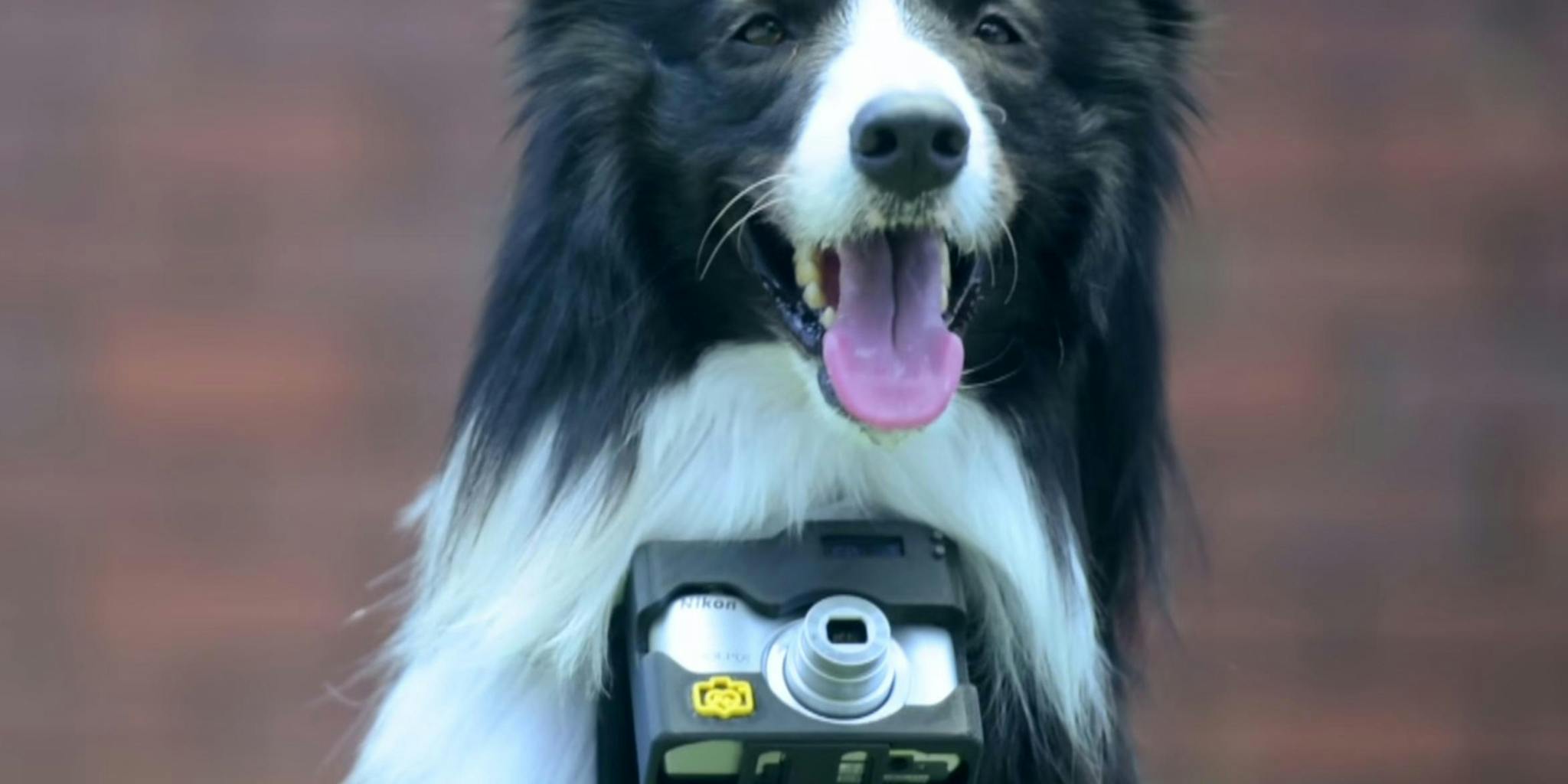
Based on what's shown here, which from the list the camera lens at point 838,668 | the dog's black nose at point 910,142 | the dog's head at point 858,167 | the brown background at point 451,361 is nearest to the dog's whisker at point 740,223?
the dog's head at point 858,167

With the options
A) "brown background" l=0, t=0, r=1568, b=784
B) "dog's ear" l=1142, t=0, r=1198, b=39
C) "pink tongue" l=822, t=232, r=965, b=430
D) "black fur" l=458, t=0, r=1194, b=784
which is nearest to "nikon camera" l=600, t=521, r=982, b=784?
"pink tongue" l=822, t=232, r=965, b=430

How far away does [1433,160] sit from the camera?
542 centimetres

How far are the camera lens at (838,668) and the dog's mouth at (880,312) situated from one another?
0.30m

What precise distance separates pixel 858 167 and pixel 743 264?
22cm

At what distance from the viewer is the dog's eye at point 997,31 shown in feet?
9.38

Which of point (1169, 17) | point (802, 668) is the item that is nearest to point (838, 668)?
point (802, 668)

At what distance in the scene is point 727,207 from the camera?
2764 millimetres

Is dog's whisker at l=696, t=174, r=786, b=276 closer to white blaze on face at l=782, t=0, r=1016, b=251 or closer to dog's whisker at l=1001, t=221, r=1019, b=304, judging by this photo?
white blaze on face at l=782, t=0, r=1016, b=251

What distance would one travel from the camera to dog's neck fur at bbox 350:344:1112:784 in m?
2.71

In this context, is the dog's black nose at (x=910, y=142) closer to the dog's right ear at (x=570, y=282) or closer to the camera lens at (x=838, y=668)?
the dog's right ear at (x=570, y=282)

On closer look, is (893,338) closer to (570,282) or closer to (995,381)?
(995,381)

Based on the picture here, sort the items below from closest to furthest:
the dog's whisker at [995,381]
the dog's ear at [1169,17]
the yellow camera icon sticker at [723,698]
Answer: the yellow camera icon sticker at [723,698], the dog's whisker at [995,381], the dog's ear at [1169,17]

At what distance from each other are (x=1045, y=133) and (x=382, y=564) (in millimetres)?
2794

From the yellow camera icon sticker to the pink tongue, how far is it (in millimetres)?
376
